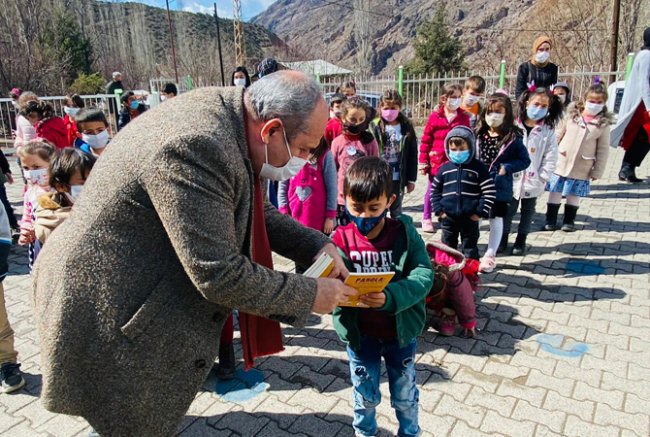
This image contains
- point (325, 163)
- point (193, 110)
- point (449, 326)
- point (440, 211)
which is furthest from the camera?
point (440, 211)

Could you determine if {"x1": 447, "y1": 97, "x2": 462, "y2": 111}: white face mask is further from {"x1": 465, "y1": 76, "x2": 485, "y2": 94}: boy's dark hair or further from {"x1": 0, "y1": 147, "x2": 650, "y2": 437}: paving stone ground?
{"x1": 0, "y1": 147, "x2": 650, "y2": 437}: paving stone ground

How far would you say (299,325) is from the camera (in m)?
1.51

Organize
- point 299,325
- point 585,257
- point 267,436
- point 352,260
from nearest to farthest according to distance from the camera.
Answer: point 299,325
point 352,260
point 267,436
point 585,257

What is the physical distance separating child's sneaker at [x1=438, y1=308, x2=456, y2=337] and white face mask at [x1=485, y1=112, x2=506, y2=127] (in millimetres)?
1994

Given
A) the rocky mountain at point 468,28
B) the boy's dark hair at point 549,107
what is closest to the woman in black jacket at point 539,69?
the boy's dark hair at point 549,107

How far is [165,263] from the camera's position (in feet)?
4.60

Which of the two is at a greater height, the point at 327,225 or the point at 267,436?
the point at 327,225

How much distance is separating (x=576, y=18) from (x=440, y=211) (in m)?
31.1

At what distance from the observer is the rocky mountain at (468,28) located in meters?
26.4

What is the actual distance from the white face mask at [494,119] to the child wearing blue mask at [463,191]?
589 mm

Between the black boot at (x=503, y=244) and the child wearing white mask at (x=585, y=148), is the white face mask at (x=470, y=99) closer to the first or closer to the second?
the child wearing white mask at (x=585, y=148)

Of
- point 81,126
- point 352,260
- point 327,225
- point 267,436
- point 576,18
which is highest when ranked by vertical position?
point 576,18

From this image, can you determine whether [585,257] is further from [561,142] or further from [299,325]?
[299,325]

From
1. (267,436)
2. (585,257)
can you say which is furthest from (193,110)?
(585,257)
